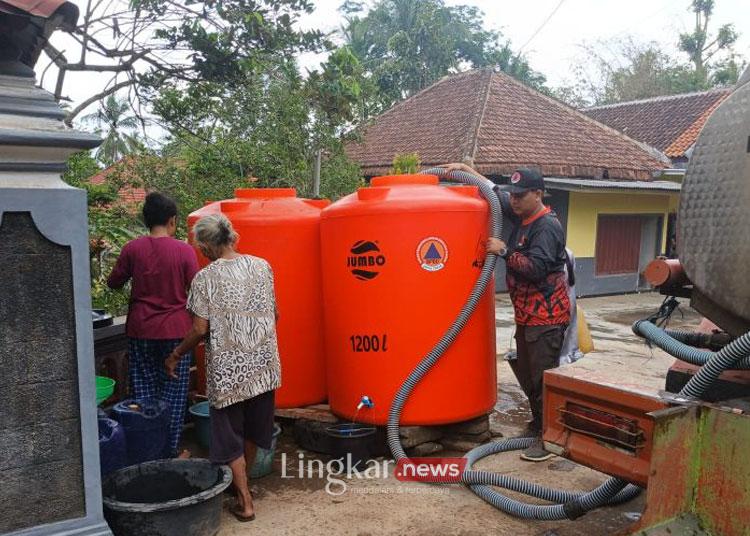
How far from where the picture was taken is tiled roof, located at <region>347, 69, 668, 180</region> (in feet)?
42.2

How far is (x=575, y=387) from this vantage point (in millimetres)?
2760

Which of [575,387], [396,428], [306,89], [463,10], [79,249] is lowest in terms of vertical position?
[396,428]

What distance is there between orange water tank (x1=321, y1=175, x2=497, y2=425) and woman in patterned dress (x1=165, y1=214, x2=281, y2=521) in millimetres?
808

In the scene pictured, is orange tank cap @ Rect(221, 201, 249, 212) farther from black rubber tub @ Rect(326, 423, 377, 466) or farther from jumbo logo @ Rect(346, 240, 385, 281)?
black rubber tub @ Rect(326, 423, 377, 466)

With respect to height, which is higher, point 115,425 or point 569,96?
point 569,96

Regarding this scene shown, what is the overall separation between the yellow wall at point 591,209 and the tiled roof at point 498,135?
45cm

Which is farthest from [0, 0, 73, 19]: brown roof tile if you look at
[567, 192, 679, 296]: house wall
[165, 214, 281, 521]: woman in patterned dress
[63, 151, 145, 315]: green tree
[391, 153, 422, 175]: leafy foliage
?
[567, 192, 679, 296]: house wall

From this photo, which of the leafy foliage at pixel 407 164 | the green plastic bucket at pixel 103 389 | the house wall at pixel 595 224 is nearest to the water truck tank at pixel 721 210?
the green plastic bucket at pixel 103 389

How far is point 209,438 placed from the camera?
4.38 metres

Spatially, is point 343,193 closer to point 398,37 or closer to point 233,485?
point 233,485

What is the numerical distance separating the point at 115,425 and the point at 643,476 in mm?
2541

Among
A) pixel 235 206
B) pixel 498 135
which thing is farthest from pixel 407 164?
pixel 498 135

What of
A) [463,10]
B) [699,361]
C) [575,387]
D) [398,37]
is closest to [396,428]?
[575,387]

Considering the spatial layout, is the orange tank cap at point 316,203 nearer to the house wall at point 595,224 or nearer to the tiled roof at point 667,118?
the house wall at point 595,224
